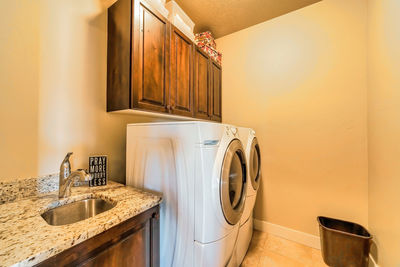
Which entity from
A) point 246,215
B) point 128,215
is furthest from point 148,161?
point 246,215

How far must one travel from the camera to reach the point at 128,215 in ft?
2.54

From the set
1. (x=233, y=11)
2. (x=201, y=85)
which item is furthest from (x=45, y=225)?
(x=233, y=11)

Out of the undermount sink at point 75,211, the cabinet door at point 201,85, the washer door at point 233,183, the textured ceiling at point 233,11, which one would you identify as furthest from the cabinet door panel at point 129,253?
the textured ceiling at point 233,11

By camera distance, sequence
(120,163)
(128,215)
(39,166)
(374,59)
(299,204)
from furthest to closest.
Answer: (299,204), (120,163), (374,59), (39,166), (128,215)

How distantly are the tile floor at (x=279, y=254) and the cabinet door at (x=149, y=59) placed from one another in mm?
1668

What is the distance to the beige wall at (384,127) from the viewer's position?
41.5 inches

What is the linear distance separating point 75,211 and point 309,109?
2284 millimetres

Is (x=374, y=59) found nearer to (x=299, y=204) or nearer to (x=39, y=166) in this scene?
(x=299, y=204)

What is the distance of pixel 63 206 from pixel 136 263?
0.54 m

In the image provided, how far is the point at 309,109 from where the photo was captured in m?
1.76

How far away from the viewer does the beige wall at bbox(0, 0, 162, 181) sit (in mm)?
922

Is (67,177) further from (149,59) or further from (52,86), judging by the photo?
(149,59)

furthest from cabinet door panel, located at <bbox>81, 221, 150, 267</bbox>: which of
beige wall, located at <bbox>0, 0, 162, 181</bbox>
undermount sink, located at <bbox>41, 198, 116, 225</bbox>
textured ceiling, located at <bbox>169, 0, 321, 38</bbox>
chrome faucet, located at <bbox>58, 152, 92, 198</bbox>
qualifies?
textured ceiling, located at <bbox>169, 0, 321, 38</bbox>

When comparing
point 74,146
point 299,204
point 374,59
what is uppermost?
point 374,59
